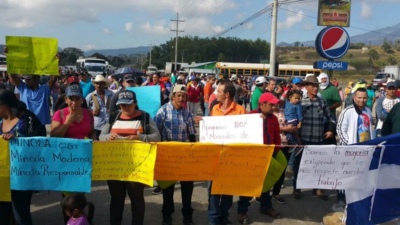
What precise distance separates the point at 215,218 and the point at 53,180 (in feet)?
6.59

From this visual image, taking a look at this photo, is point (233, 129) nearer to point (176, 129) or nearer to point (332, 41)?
point (176, 129)

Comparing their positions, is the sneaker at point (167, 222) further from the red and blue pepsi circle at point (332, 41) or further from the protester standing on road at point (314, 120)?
the red and blue pepsi circle at point (332, 41)

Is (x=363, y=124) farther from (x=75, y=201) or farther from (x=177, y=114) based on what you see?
(x=75, y=201)

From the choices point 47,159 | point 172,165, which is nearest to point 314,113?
point 172,165

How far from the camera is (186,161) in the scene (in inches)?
173

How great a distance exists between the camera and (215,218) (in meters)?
4.81

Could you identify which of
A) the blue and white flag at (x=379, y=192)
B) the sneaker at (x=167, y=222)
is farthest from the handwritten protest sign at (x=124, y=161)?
the blue and white flag at (x=379, y=192)

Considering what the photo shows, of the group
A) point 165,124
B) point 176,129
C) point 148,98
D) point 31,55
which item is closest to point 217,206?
point 176,129

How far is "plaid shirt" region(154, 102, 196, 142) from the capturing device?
→ 16.5 feet

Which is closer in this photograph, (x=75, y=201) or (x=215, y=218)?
(x=75, y=201)

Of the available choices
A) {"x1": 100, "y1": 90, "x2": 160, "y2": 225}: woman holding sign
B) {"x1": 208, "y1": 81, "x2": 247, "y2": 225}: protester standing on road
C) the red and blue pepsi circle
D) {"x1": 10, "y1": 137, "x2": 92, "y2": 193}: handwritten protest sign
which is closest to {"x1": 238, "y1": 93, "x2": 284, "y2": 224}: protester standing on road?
{"x1": 208, "y1": 81, "x2": 247, "y2": 225}: protester standing on road

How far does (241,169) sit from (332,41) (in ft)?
16.1

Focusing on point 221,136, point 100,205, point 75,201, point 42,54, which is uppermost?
point 42,54

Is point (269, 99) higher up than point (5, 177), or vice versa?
point (269, 99)
